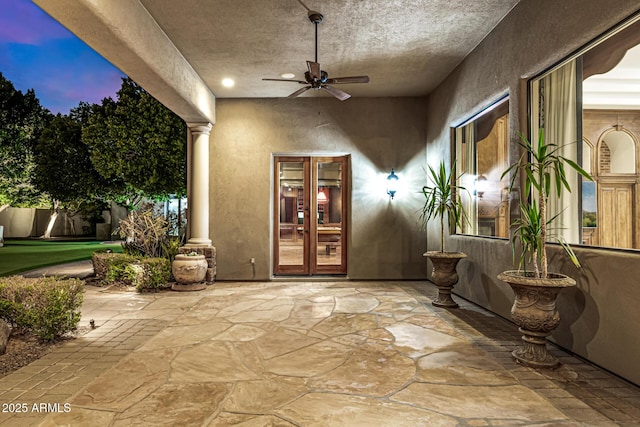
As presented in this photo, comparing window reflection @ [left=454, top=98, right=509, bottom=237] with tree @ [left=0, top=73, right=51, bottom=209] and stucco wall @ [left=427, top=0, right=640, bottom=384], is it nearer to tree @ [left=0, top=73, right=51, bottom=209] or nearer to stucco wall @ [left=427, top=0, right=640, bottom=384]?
stucco wall @ [left=427, top=0, right=640, bottom=384]

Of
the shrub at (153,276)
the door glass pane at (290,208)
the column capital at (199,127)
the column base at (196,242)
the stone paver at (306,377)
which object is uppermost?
the column capital at (199,127)

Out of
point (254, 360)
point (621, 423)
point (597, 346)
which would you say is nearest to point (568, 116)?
point (597, 346)

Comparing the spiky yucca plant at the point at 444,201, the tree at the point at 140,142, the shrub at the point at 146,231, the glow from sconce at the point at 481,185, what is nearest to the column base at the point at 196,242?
the shrub at the point at 146,231

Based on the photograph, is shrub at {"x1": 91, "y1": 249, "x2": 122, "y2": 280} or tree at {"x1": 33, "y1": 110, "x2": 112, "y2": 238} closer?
shrub at {"x1": 91, "y1": 249, "x2": 122, "y2": 280}

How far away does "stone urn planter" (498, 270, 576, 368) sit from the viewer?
8.84 ft

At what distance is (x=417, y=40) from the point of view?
466 centimetres

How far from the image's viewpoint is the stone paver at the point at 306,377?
209 cm

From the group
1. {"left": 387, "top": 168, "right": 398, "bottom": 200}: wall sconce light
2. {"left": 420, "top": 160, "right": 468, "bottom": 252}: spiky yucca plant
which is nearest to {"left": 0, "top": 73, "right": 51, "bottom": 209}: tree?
{"left": 387, "top": 168, "right": 398, "bottom": 200}: wall sconce light

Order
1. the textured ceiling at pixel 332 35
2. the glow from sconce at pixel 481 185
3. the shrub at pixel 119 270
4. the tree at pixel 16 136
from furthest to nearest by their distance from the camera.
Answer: the tree at pixel 16 136
the shrub at pixel 119 270
the glow from sconce at pixel 481 185
the textured ceiling at pixel 332 35

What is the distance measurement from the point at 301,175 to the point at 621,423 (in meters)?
5.86

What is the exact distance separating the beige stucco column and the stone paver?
92.1 inches

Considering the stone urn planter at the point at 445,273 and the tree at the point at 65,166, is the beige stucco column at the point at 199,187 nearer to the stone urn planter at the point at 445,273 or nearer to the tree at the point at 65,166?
the stone urn planter at the point at 445,273

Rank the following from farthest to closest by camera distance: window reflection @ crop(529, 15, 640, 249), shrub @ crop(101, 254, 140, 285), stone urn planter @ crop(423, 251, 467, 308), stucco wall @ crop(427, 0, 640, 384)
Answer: shrub @ crop(101, 254, 140, 285) < stone urn planter @ crop(423, 251, 467, 308) < window reflection @ crop(529, 15, 640, 249) < stucco wall @ crop(427, 0, 640, 384)

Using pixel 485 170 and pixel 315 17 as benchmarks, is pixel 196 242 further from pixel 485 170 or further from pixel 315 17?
pixel 485 170
